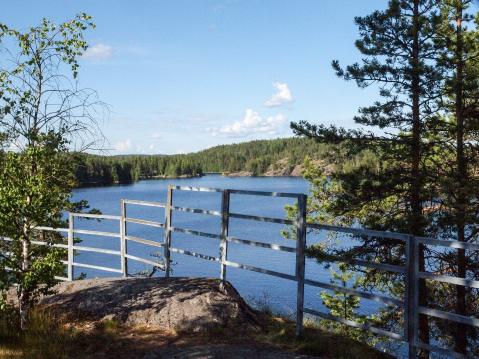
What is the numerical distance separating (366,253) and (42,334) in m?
8.23

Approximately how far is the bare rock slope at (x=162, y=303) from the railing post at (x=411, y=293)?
8.09 ft

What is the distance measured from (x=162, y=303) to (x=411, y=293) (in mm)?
3951

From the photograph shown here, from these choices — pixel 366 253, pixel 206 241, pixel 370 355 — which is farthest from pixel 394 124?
pixel 206 241

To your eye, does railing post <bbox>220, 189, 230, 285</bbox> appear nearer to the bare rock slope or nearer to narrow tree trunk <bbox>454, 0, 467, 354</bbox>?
the bare rock slope

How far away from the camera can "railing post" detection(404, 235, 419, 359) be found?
5668 millimetres

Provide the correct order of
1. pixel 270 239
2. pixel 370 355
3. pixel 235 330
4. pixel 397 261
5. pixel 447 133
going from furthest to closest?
pixel 270 239 → pixel 447 133 → pixel 397 261 → pixel 235 330 → pixel 370 355

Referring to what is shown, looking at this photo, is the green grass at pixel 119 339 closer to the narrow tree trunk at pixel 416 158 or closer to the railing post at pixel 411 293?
the railing post at pixel 411 293

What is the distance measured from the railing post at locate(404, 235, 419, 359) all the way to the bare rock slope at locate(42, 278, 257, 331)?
Result: 97.0 inches

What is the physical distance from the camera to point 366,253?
12.4 metres

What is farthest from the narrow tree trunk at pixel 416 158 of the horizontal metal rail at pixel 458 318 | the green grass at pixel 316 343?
the horizontal metal rail at pixel 458 318

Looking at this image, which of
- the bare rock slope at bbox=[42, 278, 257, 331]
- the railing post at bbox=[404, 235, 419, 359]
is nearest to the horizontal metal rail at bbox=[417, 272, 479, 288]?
the railing post at bbox=[404, 235, 419, 359]

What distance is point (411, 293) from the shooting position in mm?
5707

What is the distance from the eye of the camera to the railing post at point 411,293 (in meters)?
5.67

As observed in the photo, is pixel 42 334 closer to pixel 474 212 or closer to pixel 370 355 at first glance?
pixel 370 355
